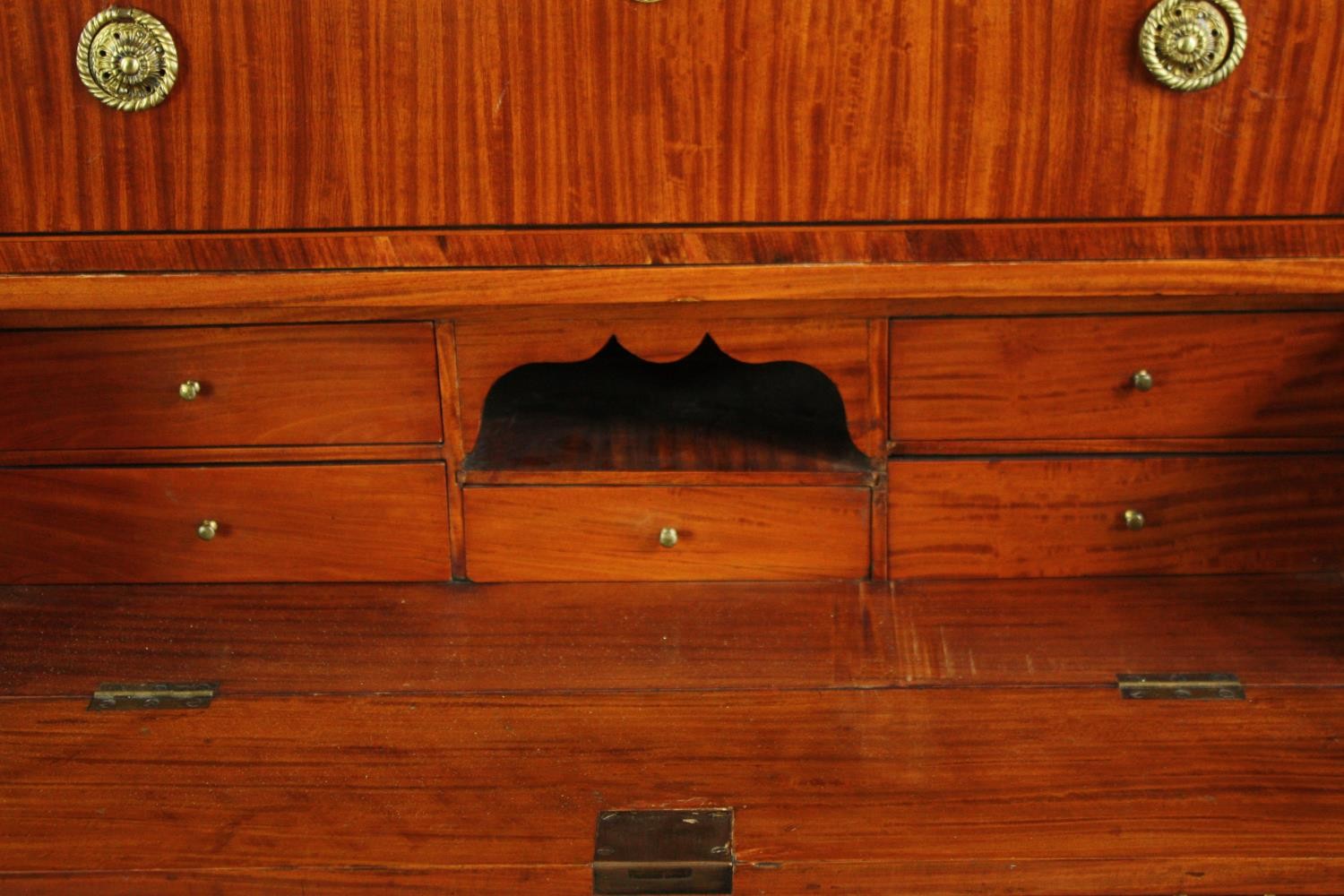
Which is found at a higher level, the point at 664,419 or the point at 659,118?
the point at 659,118

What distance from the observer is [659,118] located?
1117 mm

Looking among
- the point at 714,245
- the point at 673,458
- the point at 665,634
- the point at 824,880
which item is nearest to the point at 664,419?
the point at 673,458

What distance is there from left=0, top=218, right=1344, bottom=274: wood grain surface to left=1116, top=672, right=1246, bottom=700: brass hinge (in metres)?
0.38

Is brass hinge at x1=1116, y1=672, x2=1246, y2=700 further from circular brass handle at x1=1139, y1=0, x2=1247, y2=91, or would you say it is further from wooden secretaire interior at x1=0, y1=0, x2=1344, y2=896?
circular brass handle at x1=1139, y1=0, x2=1247, y2=91

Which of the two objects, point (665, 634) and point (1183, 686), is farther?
point (665, 634)

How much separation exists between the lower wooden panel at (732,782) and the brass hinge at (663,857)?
17mm

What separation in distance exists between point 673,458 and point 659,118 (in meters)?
0.42

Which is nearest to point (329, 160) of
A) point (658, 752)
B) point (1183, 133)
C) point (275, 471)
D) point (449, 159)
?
point (449, 159)

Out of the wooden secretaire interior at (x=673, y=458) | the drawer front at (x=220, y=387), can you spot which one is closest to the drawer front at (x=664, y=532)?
the wooden secretaire interior at (x=673, y=458)

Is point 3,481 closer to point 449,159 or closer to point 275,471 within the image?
point 275,471

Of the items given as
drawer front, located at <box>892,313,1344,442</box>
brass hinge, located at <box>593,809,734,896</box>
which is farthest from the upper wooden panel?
brass hinge, located at <box>593,809,734,896</box>

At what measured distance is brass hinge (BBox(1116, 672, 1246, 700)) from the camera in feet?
4.05

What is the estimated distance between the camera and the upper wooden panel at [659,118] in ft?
3.59

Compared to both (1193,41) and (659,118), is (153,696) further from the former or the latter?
(1193,41)
